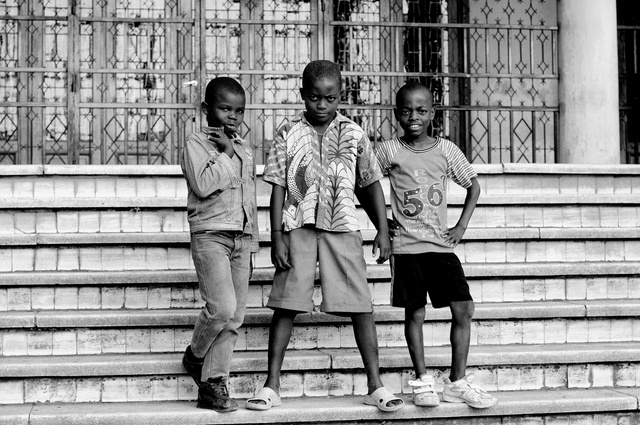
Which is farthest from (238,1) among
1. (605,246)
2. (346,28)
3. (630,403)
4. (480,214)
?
(630,403)

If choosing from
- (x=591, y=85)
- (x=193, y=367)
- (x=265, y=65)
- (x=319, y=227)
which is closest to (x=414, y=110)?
(x=319, y=227)

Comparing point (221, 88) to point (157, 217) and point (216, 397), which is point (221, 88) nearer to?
point (216, 397)

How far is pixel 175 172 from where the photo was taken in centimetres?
629

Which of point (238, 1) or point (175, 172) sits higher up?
point (238, 1)

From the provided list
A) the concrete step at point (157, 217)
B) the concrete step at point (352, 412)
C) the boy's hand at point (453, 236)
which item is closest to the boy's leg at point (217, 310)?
the concrete step at point (352, 412)

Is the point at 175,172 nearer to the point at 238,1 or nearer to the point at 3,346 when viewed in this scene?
the point at 3,346

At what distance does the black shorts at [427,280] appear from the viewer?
449 centimetres

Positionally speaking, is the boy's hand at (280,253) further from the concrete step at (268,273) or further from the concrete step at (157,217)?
the concrete step at (157,217)

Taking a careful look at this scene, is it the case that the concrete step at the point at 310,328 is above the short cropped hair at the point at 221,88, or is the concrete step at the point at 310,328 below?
below

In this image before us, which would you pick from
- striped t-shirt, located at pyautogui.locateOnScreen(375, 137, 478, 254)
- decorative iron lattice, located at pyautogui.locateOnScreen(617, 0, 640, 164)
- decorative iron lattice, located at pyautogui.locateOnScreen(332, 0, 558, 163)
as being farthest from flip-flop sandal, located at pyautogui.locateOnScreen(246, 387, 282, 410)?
decorative iron lattice, located at pyautogui.locateOnScreen(617, 0, 640, 164)

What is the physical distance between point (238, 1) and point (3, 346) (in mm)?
5453

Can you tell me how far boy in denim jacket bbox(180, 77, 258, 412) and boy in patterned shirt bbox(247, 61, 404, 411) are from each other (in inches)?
6.6

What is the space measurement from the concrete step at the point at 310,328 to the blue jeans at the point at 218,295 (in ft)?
2.04

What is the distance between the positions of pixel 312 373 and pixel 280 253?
768 mm
